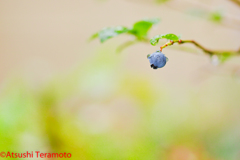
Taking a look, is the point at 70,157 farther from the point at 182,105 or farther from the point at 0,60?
the point at 0,60

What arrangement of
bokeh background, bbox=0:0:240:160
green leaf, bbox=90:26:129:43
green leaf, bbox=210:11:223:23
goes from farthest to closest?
bokeh background, bbox=0:0:240:160 < green leaf, bbox=210:11:223:23 < green leaf, bbox=90:26:129:43

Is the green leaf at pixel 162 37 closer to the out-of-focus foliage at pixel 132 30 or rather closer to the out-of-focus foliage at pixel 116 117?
the out-of-focus foliage at pixel 132 30

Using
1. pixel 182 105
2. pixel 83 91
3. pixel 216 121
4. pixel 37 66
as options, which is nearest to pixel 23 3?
pixel 37 66

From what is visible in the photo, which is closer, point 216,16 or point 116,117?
point 216,16

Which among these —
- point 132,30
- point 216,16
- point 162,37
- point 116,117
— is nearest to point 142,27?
point 132,30

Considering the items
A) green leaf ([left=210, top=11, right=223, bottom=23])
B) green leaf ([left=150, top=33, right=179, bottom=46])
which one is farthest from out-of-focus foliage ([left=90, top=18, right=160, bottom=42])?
green leaf ([left=210, top=11, right=223, bottom=23])

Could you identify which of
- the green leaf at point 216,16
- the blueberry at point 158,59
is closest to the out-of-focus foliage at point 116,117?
the green leaf at point 216,16

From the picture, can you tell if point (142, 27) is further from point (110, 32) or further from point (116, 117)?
point (116, 117)

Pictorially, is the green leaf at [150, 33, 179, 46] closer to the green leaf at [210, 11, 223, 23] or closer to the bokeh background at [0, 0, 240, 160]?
the bokeh background at [0, 0, 240, 160]
